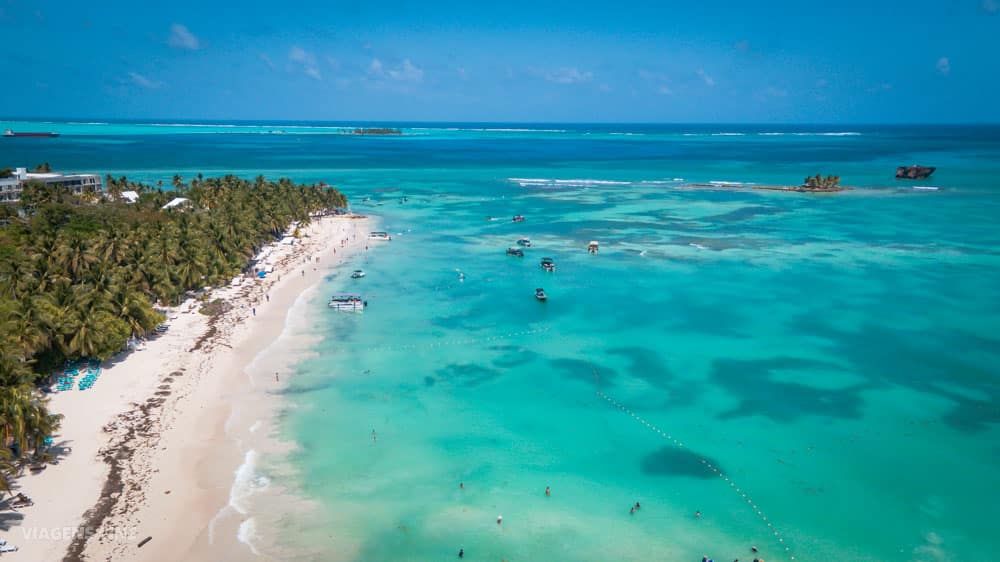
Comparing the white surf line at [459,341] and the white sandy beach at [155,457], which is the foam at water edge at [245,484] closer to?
the white sandy beach at [155,457]

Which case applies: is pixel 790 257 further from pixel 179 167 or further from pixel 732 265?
pixel 179 167

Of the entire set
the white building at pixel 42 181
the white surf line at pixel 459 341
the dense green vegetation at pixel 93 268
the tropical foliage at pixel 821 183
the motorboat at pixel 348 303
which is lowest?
the white surf line at pixel 459 341

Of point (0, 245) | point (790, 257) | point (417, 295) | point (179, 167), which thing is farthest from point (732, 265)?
point (179, 167)

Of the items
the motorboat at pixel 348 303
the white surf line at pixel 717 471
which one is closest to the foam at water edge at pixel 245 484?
A: the white surf line at pixel 717 471

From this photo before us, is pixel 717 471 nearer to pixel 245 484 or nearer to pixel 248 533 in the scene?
pixel 248 533

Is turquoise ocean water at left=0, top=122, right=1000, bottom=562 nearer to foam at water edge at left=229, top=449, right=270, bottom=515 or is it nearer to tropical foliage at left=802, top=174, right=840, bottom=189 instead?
foam at water edge at left=229, top=449, right=270, bottom=515

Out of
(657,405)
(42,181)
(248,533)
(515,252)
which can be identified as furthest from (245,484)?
(42,181)
